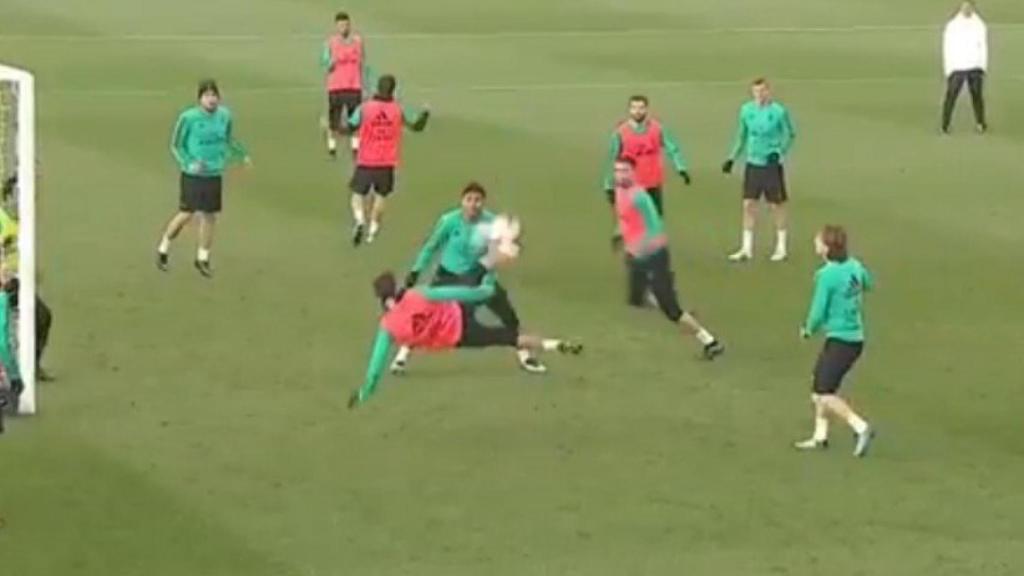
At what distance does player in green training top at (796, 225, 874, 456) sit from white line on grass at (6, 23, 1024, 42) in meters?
28.2

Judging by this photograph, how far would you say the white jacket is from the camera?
37.6m

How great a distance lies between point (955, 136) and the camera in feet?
121

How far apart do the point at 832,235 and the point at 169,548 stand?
5.70m

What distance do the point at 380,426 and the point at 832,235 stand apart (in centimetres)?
399

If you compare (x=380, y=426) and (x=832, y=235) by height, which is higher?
(x=832, y=235)

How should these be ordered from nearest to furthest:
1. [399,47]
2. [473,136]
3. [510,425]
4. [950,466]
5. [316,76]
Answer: [950,466]
[510,425]
[473,136]
[316,76]
[399,47]

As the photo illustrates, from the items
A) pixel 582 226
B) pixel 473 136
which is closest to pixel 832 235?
pixel 582 226

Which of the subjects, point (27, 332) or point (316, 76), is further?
point (316, 76)

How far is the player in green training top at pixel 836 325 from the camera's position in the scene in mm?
19719

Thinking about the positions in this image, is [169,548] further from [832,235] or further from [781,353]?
[781,353]

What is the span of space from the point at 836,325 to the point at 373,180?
32.0 feet

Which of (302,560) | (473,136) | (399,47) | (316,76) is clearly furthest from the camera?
(399,47)

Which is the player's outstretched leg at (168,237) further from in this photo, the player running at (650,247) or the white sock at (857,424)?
the white sock at (857,424)

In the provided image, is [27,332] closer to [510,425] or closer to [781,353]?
[510,425]
